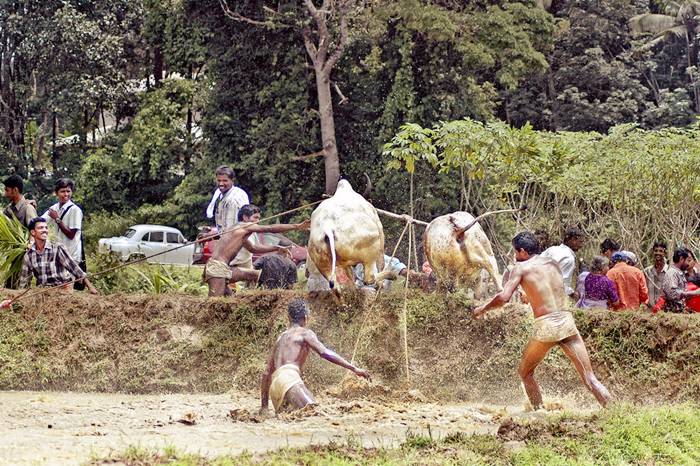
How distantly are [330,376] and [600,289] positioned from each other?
10.5ft

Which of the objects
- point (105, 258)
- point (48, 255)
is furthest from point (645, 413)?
point (105, 258)

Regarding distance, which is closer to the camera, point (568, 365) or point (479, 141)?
point (568, 365)

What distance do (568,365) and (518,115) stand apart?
25919 mm

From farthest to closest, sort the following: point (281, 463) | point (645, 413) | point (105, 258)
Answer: point (105, 258) → point (645, 413) → point (281, 463)

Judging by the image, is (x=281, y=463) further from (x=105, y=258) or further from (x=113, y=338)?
(x=105, y=258)

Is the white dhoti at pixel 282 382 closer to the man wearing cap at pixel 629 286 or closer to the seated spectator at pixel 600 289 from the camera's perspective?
the seated spectator at pixel 600 289

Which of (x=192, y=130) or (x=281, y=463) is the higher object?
(x=192, y=130)

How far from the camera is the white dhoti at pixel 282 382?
10.2 m

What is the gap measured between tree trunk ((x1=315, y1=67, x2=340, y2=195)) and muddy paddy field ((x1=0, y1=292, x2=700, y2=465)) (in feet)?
58.4

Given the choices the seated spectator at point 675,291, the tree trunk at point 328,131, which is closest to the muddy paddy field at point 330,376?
the seated spectator at point 675,291

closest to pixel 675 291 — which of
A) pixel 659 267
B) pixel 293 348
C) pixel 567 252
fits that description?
pixel 659 267

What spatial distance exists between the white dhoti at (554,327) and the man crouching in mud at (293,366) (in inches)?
66.5

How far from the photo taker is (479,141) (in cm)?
1884

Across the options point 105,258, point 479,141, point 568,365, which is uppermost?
point 479,141
